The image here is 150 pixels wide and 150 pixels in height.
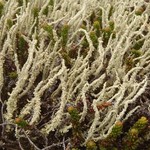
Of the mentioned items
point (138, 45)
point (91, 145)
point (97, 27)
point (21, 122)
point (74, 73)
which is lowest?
point (91, 145)

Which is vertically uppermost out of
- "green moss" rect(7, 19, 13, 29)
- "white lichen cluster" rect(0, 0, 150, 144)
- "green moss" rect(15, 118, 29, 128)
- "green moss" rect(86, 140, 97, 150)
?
"green moss" rect(7, 19, 13, 29)

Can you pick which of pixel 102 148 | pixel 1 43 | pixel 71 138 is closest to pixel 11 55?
pixel 1 43

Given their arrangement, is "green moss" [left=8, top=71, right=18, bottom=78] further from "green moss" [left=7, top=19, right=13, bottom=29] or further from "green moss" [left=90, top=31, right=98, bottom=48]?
"green moss" [left=90, top=31, right=98, bottom=48]

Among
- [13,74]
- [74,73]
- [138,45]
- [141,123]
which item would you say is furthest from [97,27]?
[141,123]

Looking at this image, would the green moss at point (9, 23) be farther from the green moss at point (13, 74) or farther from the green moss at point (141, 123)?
the green moss at point (141, 123)

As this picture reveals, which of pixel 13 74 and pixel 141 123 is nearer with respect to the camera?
pixel 141 123

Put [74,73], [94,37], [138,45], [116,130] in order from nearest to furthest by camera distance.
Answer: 1. [116,130]
2. [74,73]
3. [94,37]
4. [138,45]

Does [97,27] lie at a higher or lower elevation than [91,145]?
higher

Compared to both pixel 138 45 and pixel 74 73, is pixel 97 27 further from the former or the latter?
pixel 74 73

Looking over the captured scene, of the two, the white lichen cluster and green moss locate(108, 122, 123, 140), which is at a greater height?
the white lichen cluster

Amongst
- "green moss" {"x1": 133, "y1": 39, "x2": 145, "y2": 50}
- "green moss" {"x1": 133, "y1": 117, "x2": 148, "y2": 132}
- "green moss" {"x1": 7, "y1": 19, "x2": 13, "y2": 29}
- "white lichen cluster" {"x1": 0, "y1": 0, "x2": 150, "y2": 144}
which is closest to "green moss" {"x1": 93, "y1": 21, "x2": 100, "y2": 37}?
"white lichen cluster" {"x1": 0, "y1": 0, "x2": 150, "y2": 144}

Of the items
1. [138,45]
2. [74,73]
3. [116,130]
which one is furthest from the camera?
[138,45]

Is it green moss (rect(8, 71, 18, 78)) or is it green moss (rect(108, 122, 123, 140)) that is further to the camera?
green moss (rect(8, 71, 18, 78))
